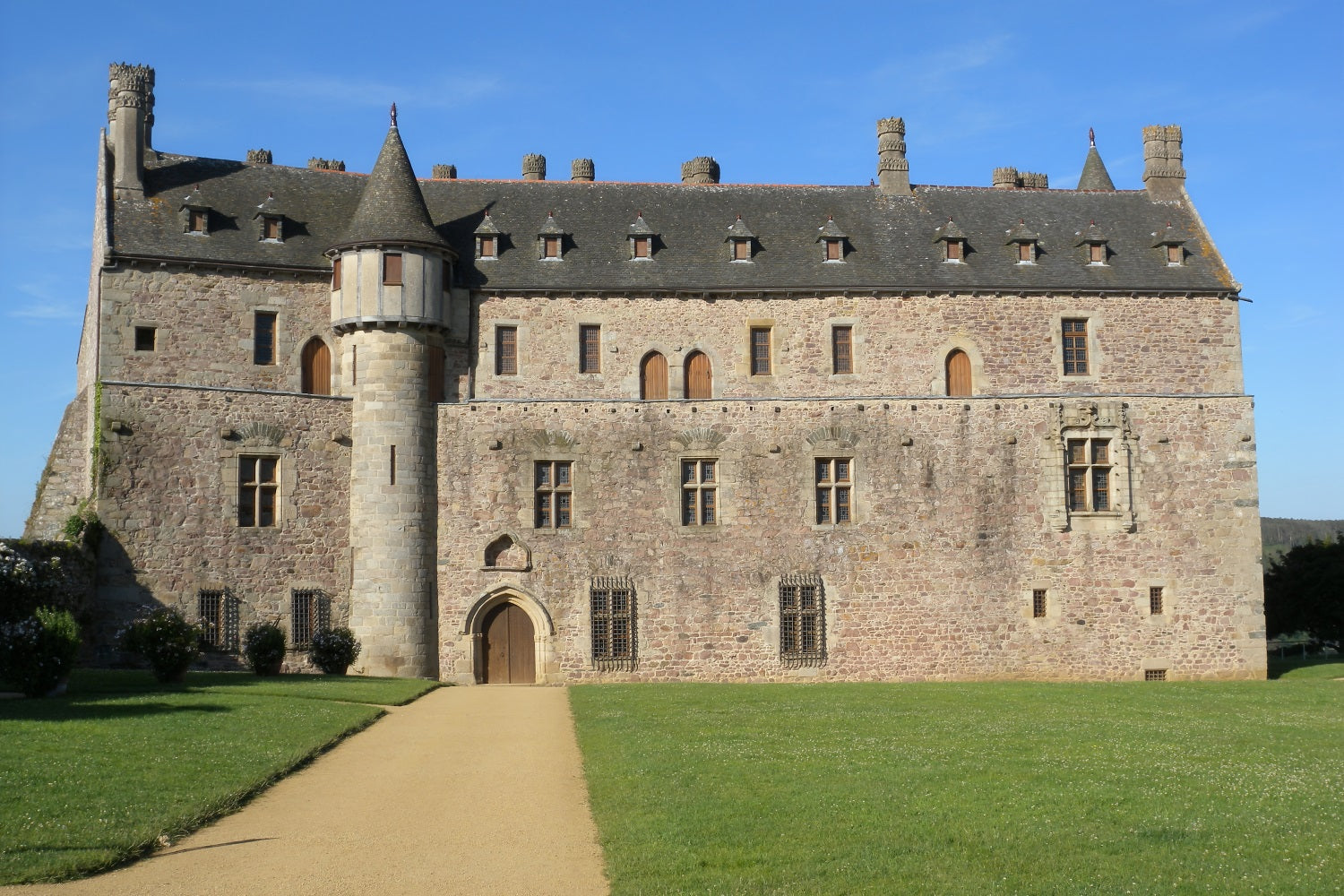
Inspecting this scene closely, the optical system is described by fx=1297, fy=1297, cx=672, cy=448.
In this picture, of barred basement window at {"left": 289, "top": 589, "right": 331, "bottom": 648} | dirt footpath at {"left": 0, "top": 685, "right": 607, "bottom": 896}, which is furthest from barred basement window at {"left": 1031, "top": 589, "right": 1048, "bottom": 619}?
dirt footpath at {"left": 0, "top": 685, "right": 607, "bottom": 896}

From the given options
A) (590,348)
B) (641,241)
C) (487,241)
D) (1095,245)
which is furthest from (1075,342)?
(487,241)


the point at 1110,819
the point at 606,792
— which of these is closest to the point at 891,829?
the point at 1110,819

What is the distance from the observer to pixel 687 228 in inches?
A: 1406

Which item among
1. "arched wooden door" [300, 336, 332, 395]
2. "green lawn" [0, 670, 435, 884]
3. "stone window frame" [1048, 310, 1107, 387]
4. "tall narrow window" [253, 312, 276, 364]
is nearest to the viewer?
"green lawn" [0, 670, 435, 884]

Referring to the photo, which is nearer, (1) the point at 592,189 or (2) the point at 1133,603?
(2) the point at 1133,603

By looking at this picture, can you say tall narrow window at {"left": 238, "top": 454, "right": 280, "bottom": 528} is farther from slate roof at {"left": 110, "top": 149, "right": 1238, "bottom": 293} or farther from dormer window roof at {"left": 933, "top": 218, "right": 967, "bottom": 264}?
dormer window roof at {"left": 933, "top": 218, "right": 967, "bottom": 264}

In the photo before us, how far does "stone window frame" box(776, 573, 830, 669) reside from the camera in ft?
105

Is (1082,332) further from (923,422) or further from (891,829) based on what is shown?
(891,829)

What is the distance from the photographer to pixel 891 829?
11672 millimetres

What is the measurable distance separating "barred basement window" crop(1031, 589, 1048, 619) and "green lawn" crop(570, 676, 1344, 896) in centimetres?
1013

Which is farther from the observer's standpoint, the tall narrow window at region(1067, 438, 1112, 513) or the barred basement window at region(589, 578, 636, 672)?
the tall narrow window at region(1067, 438, 1112, 513)

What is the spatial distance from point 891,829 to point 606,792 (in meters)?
3.63

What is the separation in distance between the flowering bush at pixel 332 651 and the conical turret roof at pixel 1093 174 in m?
27.7

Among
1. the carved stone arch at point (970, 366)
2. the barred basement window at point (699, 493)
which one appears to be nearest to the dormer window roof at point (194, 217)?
the barred basement window at point (699, 493)
